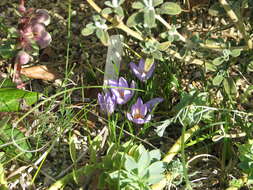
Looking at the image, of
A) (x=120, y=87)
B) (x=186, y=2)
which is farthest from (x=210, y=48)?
(x=186, y=2)

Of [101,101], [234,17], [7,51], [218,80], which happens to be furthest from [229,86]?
[7,51]

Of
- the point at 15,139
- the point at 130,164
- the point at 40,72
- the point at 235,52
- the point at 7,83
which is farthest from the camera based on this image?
the point at 40,72

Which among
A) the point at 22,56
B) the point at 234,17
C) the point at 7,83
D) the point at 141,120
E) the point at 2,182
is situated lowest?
the point at 2,182

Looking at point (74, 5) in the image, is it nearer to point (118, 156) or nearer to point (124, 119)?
point (124, 119)

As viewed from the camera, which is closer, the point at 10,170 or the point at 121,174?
the point at 121,174

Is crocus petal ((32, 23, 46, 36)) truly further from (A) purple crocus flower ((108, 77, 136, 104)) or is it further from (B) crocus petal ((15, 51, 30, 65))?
(A) purple crocus flower ((108, 77, 136, 104))

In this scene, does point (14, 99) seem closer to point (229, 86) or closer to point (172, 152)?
point (172, 152)
